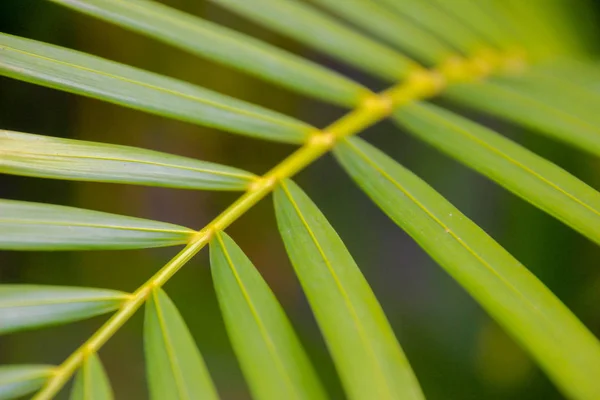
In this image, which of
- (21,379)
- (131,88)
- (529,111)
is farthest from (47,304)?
(529,111)

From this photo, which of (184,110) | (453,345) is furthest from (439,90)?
(453,345)

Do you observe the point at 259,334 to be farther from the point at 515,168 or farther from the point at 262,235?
the point at 262,235

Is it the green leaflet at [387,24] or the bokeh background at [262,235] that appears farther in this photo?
the bokeh background at [262,235]

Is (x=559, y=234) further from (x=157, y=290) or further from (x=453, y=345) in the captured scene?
(x=157, y=290)

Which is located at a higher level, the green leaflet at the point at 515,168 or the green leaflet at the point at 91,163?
the green leaflet at the point at 91,163

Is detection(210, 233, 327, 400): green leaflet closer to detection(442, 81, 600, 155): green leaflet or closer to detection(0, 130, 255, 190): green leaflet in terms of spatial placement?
detection(0, 130, 255, 190): green leaflet

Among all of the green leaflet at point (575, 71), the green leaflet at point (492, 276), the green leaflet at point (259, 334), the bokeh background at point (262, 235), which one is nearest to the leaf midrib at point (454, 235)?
the green leaflet at point (492, 276)

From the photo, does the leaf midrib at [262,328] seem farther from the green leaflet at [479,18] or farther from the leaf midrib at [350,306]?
Answer: the green leaflet at [479,18]
